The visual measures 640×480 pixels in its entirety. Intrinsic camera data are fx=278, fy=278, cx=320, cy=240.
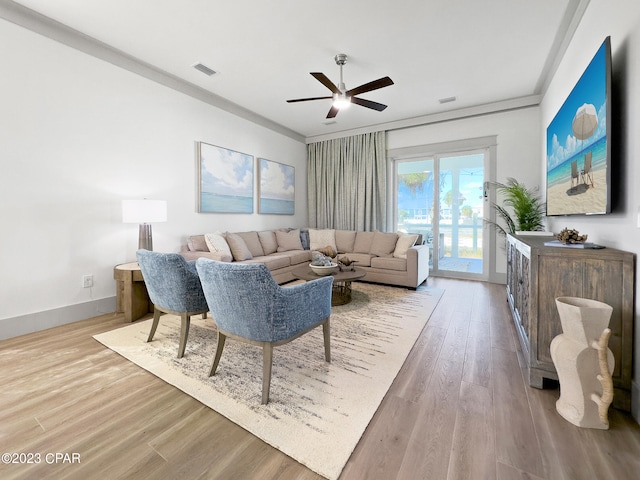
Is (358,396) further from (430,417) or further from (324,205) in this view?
(324,205)

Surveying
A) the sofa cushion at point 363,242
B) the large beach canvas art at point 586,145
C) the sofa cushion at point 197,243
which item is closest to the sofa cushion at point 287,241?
the sofa cushion at point 363,242

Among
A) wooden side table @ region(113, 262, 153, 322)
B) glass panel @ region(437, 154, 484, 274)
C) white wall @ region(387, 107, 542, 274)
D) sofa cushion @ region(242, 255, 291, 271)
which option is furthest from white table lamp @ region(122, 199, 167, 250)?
white wall @ region(387, 107, 542, 274)

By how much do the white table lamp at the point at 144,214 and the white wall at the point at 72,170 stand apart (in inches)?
13.0

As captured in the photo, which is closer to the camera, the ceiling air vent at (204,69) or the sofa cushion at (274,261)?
the ceiling air vent at (204,69)

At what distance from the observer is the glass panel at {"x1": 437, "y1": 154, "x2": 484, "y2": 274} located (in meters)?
4.73

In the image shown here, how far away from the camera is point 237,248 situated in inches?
155

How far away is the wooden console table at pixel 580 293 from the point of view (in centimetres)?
146

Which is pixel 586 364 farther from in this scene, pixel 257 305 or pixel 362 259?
pixel 362 259

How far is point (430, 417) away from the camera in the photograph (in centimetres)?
146

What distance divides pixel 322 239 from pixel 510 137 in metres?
3.47

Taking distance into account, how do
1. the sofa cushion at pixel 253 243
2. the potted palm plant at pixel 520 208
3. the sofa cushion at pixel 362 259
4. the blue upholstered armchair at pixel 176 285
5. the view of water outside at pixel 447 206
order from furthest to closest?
1. the view of water outside at pixel 447 206
2. the sofa cushion at pixel 362 259
3. the sofa cushion at pixel 253 243
4. the potted palm plant at pixel 520 208
5. the blue upholstered armchair at pixel 176 285

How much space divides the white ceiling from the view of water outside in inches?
48.7

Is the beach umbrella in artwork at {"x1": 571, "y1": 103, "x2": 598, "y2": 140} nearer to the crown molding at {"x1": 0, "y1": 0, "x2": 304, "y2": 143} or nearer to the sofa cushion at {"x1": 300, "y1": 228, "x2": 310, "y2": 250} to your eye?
the sofa cushion at {"x1": 300, "y1": 228, "x2": 310, "y2": 250}

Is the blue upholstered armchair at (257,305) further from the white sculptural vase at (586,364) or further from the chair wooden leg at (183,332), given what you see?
the white sculptural vase at (586,364)
